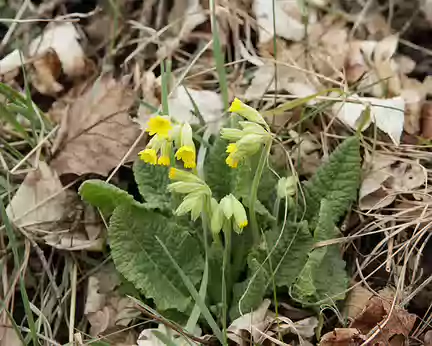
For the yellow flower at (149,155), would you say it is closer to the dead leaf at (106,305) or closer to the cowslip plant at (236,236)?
the cowslip plant at (236,236)

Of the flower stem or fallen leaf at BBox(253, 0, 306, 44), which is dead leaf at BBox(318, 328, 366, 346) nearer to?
the flower stem

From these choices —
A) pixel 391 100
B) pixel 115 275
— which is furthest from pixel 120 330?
pixel 391 100

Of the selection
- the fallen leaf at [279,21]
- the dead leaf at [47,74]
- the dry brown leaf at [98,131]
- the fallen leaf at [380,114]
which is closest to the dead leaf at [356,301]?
the fallen leaf at [380,114]

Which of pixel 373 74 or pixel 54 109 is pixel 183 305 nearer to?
pixel 54 109

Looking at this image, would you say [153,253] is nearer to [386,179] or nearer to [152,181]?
[152,181]

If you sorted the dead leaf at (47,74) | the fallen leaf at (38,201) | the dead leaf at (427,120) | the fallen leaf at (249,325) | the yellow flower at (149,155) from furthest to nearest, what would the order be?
the dead leaf at (47,74)
the dead leaf at (427,120)
the fallen leaf at (38,201)
the fallen leaf at (249,325)
the yellow flower at (149,155)

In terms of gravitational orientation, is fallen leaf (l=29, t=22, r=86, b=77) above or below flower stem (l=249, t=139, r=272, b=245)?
above

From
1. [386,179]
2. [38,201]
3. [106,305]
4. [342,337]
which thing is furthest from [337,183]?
[38,201]

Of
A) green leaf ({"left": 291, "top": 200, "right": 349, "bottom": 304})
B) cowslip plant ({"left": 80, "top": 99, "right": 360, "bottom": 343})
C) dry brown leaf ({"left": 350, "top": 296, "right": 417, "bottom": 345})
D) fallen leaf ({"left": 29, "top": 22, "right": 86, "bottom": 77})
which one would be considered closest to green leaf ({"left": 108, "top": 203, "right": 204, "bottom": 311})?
cowslip plant ({"left": 80, "top": 99, "right": 360, "bottom": 343})
